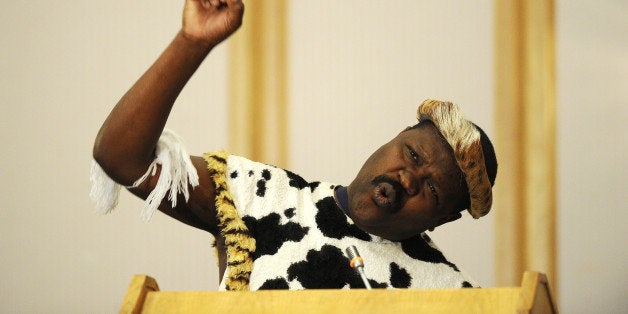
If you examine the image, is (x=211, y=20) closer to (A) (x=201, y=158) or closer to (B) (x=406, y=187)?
(A) (x=201, y=158)

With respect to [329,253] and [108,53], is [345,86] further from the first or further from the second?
[329,253]

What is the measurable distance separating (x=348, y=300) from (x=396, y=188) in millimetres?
567

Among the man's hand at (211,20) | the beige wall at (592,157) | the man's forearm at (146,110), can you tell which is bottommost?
the beige wall at (592,157)

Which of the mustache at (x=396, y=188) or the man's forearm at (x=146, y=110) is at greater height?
the man's forearm at (x=146, y=110)

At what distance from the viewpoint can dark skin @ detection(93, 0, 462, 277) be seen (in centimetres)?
132

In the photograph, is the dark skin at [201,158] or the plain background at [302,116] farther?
the plain background at [302,116]

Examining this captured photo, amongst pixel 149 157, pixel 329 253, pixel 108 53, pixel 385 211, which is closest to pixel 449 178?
pixel 385 211

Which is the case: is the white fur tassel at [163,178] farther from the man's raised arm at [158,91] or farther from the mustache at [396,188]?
the mustache at [396,188]

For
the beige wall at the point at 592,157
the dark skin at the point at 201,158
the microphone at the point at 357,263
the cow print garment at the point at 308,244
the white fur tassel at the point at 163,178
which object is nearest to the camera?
the microphone at the point at 357,263

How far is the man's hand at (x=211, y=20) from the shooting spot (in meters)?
1.30

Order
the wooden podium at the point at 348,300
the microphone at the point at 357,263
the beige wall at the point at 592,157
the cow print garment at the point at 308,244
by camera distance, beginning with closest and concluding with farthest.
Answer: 1. the wooden podium at the point at 348,300
2. the microphone at the point at 357,263
3. the cow print garment at the point at 308,244
4. the beige wall at the point at 592,157

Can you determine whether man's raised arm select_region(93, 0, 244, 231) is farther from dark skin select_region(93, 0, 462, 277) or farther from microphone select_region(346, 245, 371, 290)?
microphone select_region(346, 245, 371, 290)

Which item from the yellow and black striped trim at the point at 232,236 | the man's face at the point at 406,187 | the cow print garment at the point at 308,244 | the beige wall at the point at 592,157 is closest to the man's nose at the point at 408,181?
the man's face at the point at 406,187

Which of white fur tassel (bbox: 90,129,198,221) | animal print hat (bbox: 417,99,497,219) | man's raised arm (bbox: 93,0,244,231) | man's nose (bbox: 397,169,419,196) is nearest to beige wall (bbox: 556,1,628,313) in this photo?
animal print hat (bbox: 417,99,497,219)
